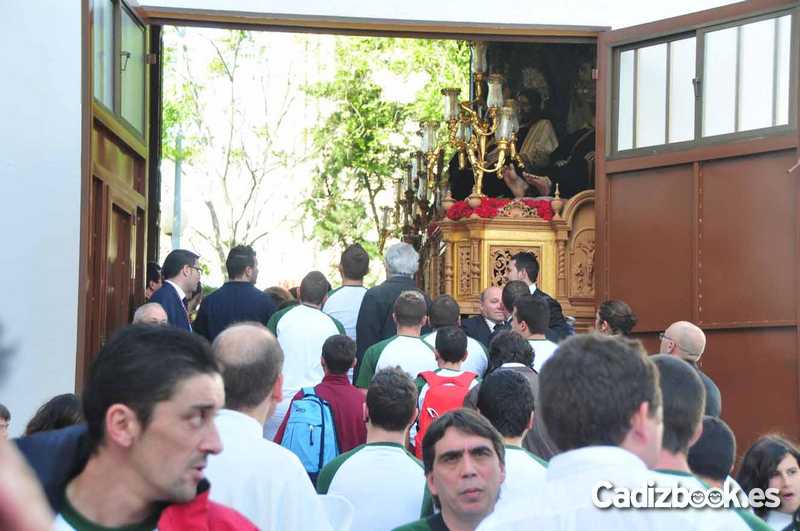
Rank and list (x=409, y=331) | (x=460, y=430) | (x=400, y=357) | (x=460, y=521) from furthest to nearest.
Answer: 1. (x=409, y=331)
2. (x=400, y=357)
3. (x=460, y=430)
4. (x=460, y=521)

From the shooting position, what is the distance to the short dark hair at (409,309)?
8633 mm

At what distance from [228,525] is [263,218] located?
31.3m

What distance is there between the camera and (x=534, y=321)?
27.6 feet

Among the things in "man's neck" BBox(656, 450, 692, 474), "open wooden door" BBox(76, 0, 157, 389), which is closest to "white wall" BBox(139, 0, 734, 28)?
"open wooden door" BBox(76, 0, 157, 389)

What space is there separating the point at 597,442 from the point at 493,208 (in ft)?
36.7

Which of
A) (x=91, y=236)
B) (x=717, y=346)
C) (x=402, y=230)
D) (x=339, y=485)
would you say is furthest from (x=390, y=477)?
(x=402, y=230)

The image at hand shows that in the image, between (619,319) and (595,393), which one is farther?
(619,319)

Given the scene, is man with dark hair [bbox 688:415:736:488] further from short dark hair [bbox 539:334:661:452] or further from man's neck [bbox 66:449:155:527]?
man's neck [bbox 66:449:155:527]

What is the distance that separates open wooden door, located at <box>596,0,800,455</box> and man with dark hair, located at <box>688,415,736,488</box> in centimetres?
606

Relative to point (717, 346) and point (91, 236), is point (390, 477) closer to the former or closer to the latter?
point (91, 236)

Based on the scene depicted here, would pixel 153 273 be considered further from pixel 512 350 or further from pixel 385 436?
pixel 385 436

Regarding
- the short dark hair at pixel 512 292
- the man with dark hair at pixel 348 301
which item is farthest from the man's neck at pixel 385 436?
the man with dark hair at pixel 348 301

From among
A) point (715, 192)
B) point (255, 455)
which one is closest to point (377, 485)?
point (255, 455)

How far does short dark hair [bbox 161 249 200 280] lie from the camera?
9.94 m
